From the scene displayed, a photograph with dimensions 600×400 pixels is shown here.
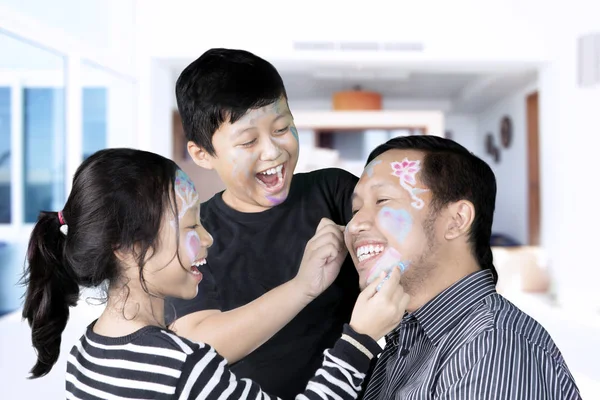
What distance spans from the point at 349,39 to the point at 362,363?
5.09 m

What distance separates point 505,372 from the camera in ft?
3.13

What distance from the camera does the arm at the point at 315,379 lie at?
865mm

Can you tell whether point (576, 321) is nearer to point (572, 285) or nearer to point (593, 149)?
point (572, 285)

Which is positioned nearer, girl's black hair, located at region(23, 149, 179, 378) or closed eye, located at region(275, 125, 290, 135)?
girl's black hair, located at region(23, 149, 179, 378)

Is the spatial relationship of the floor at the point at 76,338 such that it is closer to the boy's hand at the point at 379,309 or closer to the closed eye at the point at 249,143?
the closed eye at the point at 249,143

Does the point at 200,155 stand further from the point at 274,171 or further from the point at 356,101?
the point at 356,101

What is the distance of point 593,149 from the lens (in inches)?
220

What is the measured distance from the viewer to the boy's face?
1138 mm

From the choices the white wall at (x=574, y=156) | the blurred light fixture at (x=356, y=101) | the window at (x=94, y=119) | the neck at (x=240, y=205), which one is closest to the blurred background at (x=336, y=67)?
the white wall at (x=574, y=156)

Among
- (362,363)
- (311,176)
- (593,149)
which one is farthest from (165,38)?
(362,363)

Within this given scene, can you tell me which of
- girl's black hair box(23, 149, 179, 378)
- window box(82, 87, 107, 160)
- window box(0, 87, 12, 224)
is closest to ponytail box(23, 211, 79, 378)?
girl's black hair box(23, 149, 179, 378)

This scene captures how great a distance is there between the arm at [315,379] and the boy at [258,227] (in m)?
0.20

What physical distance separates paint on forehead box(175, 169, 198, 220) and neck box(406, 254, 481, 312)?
478mm

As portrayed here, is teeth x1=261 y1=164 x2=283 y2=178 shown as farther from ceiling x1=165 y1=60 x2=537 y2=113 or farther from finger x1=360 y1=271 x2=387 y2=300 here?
ceiling x1=165 y1=60 x2=537 y2=113
